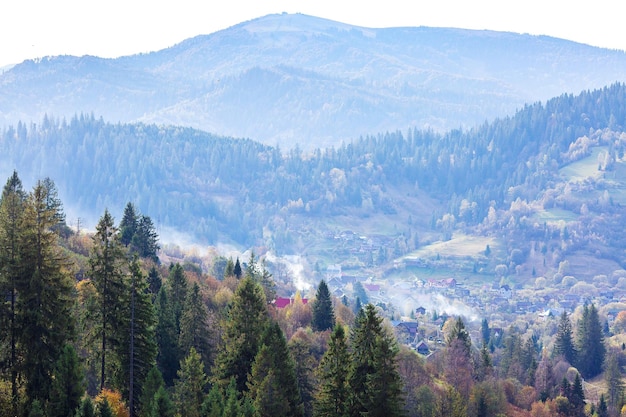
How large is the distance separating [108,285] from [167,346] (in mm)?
13497

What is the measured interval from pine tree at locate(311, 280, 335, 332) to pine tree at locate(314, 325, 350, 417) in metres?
42.3

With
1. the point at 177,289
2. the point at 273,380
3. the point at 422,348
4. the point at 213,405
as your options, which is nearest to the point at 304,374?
the point at 273,380

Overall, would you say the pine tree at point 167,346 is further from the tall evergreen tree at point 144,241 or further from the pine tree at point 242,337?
the tall evergreen tree at point 144,241

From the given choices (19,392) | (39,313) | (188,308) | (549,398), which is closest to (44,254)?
(39,313)

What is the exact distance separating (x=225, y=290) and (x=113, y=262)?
45.2 meters

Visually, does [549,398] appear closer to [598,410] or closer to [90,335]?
[598,410]

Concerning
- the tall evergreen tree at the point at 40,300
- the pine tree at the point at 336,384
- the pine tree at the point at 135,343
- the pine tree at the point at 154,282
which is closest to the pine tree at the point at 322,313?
the pine tree at the point at 154,282

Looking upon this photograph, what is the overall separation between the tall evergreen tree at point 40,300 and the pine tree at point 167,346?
50.1ft

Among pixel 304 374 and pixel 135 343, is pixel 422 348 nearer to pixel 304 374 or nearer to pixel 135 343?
pixel 304 374

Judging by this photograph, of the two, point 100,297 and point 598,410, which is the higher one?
point 100,297

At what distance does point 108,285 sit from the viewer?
6016 centimetres

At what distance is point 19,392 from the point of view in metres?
54.6

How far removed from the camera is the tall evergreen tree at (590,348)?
6722 inches

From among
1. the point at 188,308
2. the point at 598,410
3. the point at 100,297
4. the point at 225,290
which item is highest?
the point at 100,297
